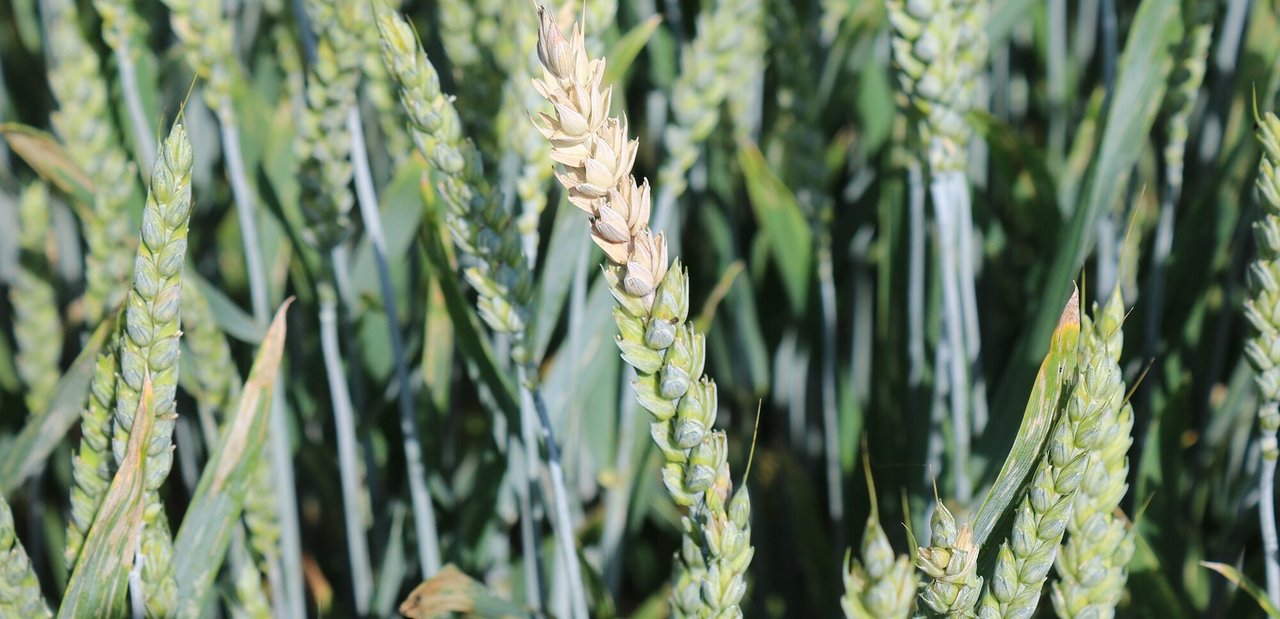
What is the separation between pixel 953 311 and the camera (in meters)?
0.69

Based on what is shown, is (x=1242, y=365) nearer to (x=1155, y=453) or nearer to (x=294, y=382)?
(x=1155, y=453)

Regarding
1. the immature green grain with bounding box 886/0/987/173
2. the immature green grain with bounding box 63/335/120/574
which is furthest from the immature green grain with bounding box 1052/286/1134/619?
the immature green grain with bounding box 63/335/120/574

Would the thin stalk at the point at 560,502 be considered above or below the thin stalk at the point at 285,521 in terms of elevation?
above

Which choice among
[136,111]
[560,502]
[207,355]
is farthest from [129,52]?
[560,502]

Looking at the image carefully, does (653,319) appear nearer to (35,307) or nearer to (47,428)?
(47,428)

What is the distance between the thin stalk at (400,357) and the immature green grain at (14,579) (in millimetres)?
263

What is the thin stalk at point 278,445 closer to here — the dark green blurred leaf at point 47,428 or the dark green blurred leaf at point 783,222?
the dark green blurred leaf at point 47,428

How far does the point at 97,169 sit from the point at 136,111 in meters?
0.10

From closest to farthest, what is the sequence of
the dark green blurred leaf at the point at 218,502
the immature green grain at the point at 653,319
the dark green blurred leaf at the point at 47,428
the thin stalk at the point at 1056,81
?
the immature green grain at the point at 653,319
the dark green blurred leaf at the point at 218,502
the dark green blurred leaf at the point at 47,428
the thin stalk at the point at 1056,81

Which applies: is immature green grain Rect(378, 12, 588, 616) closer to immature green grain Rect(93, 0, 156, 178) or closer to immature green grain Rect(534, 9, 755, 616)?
immature green grain Rect(534, 9, 755, 616)

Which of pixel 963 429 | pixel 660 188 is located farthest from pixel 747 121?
pixel 963 429

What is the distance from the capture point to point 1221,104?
894mm

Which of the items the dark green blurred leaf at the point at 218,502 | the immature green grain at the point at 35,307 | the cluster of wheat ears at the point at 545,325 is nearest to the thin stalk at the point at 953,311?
the cluster of wheat ears at the point at 545,325

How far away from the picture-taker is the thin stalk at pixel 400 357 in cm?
72
